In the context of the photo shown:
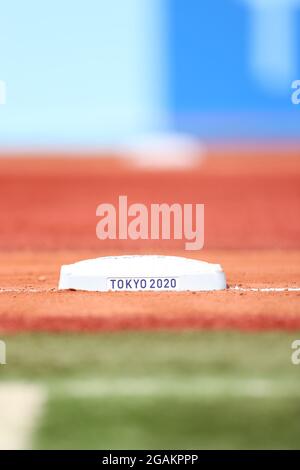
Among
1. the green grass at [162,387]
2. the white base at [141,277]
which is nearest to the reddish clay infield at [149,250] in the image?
A: the white base at [141,277]

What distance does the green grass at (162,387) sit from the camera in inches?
145

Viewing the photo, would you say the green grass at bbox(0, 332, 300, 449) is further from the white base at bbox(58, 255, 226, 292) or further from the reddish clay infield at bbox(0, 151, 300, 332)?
the white base at bbox(58, 255, 226, 292)

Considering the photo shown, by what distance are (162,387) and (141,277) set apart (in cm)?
298

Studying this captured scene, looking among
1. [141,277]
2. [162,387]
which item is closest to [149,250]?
[141,277]

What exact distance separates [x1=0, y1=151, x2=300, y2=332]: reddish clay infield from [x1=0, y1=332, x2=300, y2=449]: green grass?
0.47 meters

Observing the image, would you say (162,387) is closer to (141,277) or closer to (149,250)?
(141,277)

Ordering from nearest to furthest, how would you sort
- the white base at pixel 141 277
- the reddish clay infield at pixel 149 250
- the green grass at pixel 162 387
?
the green grass at pixel 162 387 → the reddish clay infield at pixel 149 250 → the white base at pixel 141 277

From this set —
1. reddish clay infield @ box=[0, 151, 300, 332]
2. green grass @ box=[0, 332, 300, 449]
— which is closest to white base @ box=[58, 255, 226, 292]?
reddish clay infield @ box=[0, 151, 300, 332]

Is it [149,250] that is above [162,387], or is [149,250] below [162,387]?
above

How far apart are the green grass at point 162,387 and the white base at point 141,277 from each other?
1838 millimetres

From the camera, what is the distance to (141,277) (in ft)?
23.9

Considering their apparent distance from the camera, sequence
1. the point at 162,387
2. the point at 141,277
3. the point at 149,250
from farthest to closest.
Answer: the point at 149,250 < the point at 141,277 < the point at 162,387

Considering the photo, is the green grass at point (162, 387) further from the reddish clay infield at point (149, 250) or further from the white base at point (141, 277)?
the white base at point (141, 277)
